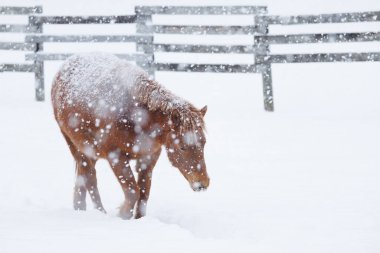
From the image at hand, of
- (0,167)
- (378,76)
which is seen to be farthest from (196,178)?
(378,76)

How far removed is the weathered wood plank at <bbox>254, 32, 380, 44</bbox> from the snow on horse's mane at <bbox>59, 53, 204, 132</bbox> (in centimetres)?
485

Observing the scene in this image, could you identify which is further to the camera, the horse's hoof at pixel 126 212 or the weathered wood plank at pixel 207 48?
the weathered wood plank at pixel 207 48

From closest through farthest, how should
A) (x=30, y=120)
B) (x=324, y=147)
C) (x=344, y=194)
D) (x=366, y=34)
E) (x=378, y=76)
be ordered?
(x=344, y=194)
(x=324, y=147)
(x=30, y=120)
(x=366, y=34)
(x=378, y=76)

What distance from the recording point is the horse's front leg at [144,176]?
4264 mm

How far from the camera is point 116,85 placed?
4.25 metres

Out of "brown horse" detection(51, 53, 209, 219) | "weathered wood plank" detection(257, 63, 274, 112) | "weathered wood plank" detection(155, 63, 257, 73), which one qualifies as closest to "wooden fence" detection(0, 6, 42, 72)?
"weathered wood plank" detection(155, 63, 257, 73)

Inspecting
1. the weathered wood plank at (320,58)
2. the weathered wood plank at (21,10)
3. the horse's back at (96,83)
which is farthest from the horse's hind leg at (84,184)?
the weathered wood plank at (21,10)

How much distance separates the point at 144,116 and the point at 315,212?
182 cm

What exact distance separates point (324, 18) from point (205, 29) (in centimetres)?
227

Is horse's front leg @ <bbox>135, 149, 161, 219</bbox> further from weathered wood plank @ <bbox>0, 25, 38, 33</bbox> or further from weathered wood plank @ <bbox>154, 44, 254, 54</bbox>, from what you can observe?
weathered wood plank @ <bbox>0, 25, 38, 33</bbox>

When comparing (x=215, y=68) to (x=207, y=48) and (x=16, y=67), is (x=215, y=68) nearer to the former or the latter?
(x=207, y=48)

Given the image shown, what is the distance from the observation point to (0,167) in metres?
5.79

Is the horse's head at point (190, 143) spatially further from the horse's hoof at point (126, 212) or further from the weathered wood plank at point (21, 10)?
the weathered wood plank at point (21, 10)

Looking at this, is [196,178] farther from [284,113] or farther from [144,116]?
[284,113]
